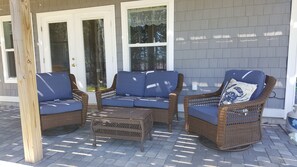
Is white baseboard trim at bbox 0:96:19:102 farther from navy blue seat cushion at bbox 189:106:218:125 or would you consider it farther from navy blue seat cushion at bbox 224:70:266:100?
navy blue seat cushion at bbox 224:70:266:100

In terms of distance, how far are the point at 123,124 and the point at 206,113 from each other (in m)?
1.11

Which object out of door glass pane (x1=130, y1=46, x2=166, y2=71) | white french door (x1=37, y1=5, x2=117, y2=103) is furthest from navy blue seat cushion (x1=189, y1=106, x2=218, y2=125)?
white french door (x1=37, y1=5, x2=117, y2=103)

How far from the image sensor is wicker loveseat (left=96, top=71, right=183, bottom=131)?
3.38m

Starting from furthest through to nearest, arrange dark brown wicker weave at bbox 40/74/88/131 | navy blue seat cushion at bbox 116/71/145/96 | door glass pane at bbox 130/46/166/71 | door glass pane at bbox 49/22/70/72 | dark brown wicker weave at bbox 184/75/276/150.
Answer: door glass pane at bbox 49/22/70/72, door glass pane at bbox 130/46/166/71, navy blue seat cushion at bbox 116/71/145/96, dark brown wicker weave at bbox 40/74/88/131, dark brown wicker weave at bbox 184/75/276/150

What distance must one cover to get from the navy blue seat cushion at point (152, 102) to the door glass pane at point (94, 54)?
157cm

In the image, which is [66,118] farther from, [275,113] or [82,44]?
[275,113]

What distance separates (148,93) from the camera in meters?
3.90

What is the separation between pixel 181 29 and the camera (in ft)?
13.2

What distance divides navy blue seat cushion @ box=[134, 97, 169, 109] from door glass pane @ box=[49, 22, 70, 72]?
2329 mm

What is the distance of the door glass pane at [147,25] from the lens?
415 cm

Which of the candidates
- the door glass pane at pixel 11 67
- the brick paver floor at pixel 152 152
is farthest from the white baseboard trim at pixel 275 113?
the door glass pane at pixel 11 67

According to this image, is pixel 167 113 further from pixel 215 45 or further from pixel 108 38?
pixel 108 38

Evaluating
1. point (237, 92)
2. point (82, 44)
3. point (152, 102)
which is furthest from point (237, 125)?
point (82, 44)

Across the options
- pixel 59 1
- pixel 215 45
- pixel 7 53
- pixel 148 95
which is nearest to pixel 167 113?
pixel 148 95
